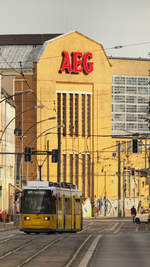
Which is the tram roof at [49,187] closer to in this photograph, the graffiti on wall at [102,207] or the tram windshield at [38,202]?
the tram windshield at [38,202]

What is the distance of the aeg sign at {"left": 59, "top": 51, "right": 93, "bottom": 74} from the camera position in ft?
380

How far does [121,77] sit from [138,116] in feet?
25.0

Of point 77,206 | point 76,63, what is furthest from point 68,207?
point 76,63

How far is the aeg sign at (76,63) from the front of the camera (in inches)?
4555

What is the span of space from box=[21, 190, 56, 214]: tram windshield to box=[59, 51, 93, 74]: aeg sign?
229 ft

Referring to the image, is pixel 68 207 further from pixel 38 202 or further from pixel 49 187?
pixel 38 202

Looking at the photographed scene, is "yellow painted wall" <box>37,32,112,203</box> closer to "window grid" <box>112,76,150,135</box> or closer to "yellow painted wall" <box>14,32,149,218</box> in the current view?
"yellow painted wall" <box>14,32,149,218</box>

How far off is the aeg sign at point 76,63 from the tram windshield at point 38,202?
69.9 m

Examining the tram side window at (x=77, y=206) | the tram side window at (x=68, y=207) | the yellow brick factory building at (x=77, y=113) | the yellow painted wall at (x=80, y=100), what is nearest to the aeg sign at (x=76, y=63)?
the yellow brick factory building at (x=77, y=113)

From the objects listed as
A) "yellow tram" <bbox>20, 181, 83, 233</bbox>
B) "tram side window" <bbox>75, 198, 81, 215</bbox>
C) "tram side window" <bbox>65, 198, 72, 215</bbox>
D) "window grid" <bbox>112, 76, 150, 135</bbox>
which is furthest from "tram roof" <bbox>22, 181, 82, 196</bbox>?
"window grid" <bbox>112, 76, 150, 135</bbox>

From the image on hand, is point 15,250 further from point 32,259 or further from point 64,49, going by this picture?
point 64,49

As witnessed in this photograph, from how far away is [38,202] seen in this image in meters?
46.4

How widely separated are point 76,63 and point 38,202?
234 feet

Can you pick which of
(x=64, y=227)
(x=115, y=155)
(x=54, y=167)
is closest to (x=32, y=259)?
(x=64, y=227)
